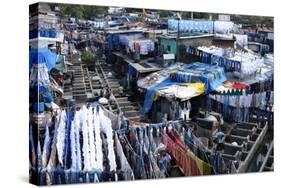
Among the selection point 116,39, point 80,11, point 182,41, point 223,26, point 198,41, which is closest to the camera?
point 80,11

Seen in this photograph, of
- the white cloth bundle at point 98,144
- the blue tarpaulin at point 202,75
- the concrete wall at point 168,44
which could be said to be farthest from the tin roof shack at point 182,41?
the white cloth bundle at point 98,144

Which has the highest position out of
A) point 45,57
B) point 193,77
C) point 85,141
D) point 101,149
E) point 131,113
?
point 45,57

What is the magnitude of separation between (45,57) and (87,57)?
24.4 inches

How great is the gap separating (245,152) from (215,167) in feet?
1.80

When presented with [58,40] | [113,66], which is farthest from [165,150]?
[58,40]

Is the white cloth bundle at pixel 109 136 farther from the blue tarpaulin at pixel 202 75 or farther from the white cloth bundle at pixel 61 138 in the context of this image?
the blue tarpaulin at pixel 202 75

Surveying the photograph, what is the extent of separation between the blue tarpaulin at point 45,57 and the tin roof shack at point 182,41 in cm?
162

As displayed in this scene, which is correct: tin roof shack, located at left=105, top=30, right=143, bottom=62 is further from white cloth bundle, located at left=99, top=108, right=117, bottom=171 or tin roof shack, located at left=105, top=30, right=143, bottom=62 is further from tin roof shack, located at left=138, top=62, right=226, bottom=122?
white cloth bundle, located at left=99, top=108, right=117, bottom=171

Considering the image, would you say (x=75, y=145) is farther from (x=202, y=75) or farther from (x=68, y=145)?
(x=202, y=75)

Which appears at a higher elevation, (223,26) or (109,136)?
(223,26)

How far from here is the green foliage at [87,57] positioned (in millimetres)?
7794

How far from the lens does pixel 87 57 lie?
308 inches

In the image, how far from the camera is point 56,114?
7496 mm

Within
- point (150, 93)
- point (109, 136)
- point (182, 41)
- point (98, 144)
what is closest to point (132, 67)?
point (150, 93)
